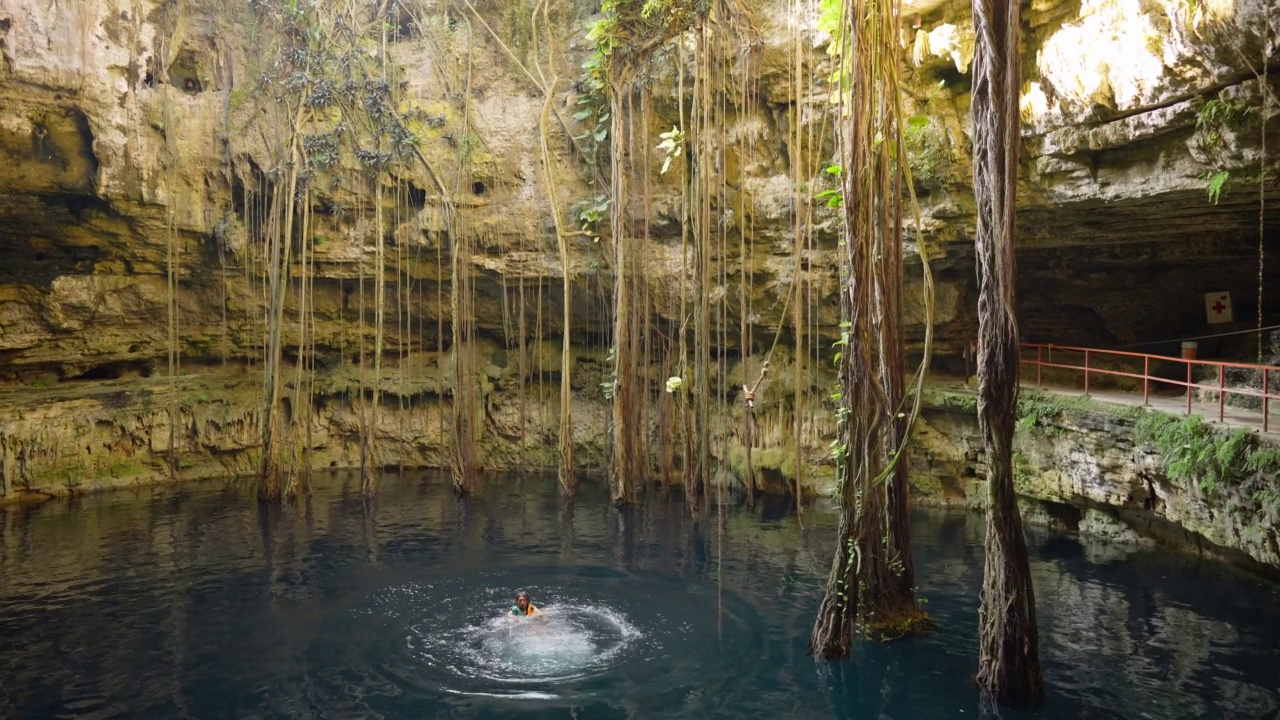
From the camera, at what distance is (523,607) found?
8359 millimetres

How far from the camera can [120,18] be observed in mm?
12891

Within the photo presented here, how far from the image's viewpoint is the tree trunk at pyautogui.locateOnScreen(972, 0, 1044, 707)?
541 cm

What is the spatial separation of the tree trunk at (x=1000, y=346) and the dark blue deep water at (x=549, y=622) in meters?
0.74

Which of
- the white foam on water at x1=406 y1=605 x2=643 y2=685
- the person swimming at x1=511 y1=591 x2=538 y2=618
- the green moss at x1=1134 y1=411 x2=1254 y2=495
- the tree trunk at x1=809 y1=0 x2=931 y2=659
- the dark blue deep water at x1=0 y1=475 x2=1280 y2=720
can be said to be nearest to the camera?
the tree trunk at x1=809 y1=0 x2=931 y2=659

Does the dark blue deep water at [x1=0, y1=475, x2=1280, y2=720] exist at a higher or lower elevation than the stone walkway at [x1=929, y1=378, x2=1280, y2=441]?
lower

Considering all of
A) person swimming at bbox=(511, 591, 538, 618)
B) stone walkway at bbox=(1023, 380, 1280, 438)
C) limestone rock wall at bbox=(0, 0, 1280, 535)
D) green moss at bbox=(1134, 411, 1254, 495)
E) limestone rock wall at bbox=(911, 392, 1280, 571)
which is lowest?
person swimming at bbox=(511, 591, 538, 618)

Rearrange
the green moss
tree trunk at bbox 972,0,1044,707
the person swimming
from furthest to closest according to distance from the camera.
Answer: the person swimming
the green moss
tree trunk at bbox 972,0,1044,707

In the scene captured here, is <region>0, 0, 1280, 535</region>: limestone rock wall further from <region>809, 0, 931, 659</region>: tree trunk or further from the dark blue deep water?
<region>809, 0, 931, 659</region>: tree trunk

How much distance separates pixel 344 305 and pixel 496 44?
218 inches

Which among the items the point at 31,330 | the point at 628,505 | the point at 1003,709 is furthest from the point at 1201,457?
the point at 31,330

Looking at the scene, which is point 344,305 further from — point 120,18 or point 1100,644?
point 1100,644

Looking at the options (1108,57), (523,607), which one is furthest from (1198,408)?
(523,607)

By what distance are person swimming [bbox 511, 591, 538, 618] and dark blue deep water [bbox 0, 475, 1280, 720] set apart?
20 centimetres

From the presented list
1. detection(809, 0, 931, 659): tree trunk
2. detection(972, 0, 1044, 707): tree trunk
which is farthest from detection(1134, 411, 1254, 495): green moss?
detection(972, 0, 1044, 707): tree trunk
